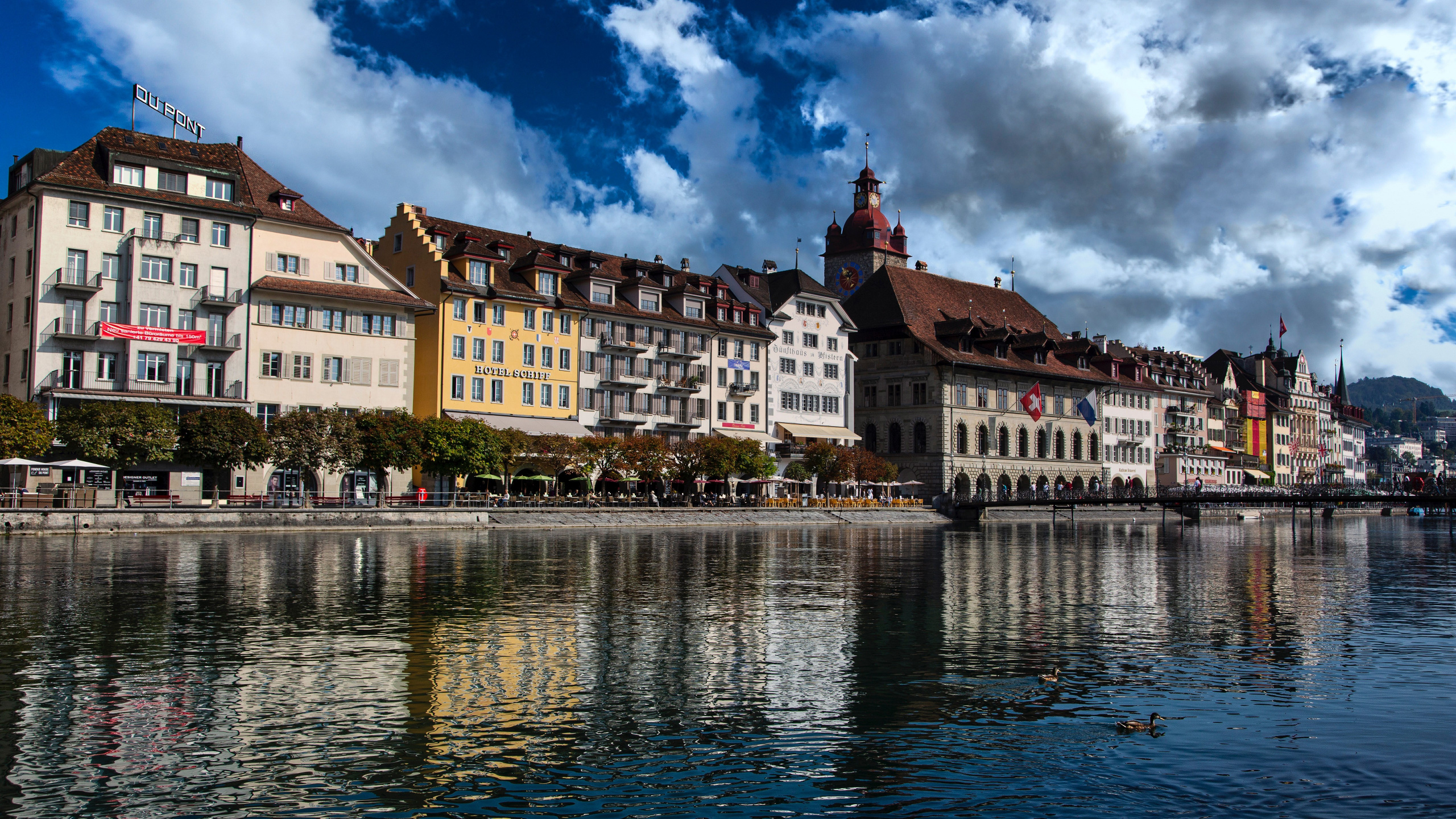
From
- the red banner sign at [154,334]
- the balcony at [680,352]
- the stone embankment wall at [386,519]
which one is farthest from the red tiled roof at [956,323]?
the red banner sign at [154,334]

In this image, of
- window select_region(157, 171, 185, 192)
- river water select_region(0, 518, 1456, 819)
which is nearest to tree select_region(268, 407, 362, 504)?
window select_region(157, 171, 185, 192)

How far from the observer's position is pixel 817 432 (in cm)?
10244

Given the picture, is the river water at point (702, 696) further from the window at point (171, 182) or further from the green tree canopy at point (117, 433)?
the window at point (171, 182)

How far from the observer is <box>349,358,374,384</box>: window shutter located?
7281cm

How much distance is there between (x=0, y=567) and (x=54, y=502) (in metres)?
20.2

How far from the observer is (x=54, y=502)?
2160 inches

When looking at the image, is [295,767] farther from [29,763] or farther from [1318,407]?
[1318,407]

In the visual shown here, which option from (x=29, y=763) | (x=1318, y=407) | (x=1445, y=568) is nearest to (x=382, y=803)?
(x=29, y=763)

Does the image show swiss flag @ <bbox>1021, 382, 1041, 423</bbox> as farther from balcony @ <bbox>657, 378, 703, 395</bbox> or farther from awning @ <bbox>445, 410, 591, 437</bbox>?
awning @ <bbox>445, 410, 591, 437</bbox>

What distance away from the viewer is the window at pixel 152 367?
6481cm

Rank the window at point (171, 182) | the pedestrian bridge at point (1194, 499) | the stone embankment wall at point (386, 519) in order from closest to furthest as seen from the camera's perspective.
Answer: the stone embankment wall at point (386, 519)
the window at point (171, 182)
the pedestrian bridge at point (1194, 499)

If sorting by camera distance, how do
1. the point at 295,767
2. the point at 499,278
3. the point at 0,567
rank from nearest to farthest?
the point at 295,767 < the point at 0,567 < the point at 499,278

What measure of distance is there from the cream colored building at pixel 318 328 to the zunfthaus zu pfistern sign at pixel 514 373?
15.4 feet

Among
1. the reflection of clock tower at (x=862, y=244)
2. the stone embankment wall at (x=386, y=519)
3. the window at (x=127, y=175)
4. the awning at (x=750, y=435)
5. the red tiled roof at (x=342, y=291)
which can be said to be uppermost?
the reflection of clock tower at (x=862, y=244)
